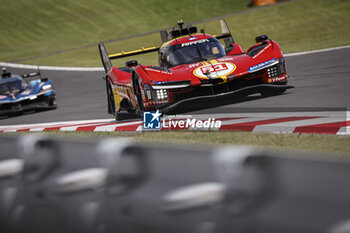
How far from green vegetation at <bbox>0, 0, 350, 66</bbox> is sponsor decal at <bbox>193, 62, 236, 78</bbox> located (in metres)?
11.7

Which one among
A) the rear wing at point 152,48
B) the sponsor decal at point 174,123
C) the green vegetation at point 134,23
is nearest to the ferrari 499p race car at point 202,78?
the sponsor decal at point 174,123

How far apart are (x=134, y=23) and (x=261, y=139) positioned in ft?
140

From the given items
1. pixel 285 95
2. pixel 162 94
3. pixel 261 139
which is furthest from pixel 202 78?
pixel 261 139

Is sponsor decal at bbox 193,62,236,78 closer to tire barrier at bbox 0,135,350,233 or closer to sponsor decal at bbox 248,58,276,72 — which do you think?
sponsor decal at bbox 248,58,276,72

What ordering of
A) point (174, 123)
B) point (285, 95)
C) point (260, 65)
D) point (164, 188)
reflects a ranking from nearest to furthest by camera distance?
point (164, 188) → point (174, 123) → point (260, 65) → point (285, 95)

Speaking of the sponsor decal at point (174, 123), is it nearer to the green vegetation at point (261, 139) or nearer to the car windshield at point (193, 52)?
the green vegetation at point (261, 139)

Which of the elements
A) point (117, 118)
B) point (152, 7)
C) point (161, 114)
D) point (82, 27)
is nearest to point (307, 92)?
point (161, 114)

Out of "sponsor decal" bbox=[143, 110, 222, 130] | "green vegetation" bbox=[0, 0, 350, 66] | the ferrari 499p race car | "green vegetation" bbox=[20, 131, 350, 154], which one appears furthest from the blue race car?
"green vegetation" bbox=[0, 0, 350, 66]

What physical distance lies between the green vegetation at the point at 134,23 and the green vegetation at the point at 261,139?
1323cm

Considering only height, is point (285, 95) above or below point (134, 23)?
below

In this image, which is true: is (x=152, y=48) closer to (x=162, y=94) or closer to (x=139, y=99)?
(x=139, y=99)

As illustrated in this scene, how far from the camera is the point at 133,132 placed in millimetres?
8305

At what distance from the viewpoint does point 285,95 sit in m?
9.73

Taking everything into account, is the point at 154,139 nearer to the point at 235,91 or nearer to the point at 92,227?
the point at 235,91
